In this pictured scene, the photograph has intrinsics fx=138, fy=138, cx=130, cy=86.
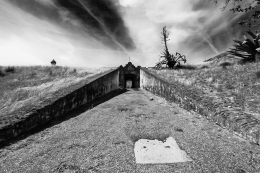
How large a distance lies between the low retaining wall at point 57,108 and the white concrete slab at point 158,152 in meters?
3.06

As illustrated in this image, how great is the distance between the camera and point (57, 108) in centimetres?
493

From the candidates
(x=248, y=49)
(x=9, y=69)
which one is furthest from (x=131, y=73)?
(x=9, y=69)

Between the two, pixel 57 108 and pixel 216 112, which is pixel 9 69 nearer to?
pixel 57 108

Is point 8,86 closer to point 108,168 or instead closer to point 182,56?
point 108,168

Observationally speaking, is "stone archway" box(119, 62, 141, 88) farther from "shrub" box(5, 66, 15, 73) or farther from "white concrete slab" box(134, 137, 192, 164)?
"shrub" box(5, 66, 15, 73)

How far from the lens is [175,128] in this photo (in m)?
3.95

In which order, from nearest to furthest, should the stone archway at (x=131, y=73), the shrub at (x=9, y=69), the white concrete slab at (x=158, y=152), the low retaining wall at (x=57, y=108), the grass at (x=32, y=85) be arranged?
the white concrete slab at (x=158, y=152) → the low retaining wall at (x=57, y=108) → the grass at (x=32, y=85) → the stone archway at (x=131, y=73) → the shrub at (x=9, y=69)

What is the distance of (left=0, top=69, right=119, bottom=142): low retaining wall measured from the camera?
342 cm

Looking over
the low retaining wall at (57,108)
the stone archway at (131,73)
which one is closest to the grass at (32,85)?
the low retaining wall at (57,108)

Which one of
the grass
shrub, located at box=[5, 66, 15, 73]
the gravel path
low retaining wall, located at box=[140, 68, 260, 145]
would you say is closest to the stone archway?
the grass

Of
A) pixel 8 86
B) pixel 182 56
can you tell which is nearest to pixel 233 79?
pixel 182 56

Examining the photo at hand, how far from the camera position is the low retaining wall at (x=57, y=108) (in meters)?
3.42

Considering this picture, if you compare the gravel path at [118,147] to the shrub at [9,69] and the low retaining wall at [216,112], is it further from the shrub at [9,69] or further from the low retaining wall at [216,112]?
the shrub at [9,69]

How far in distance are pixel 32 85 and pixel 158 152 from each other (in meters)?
15.8
